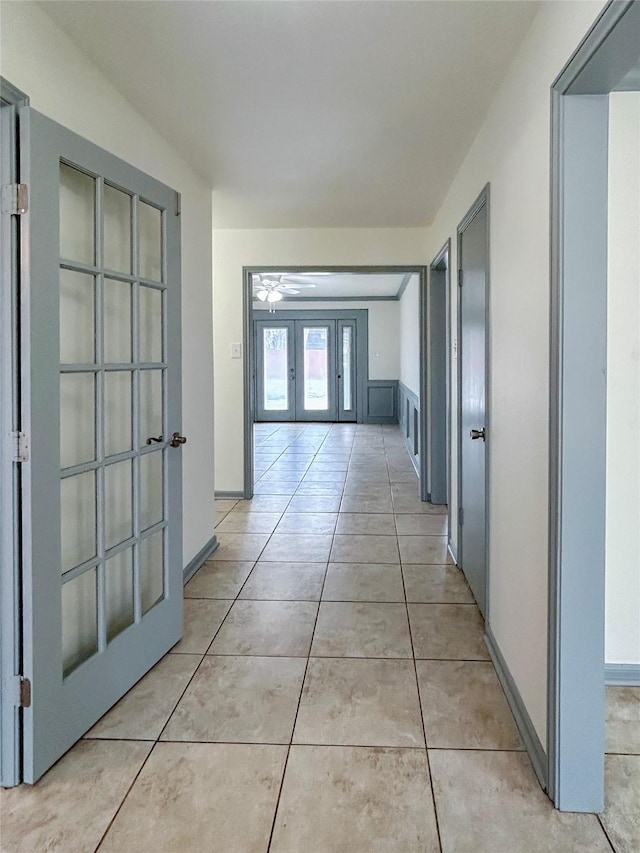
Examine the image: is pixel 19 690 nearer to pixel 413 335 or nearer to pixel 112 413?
pixel 112 413

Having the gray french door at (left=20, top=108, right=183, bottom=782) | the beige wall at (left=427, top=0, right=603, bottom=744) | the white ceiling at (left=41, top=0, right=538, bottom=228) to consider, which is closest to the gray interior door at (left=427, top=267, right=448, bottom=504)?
the white ceiling at (left=41, top=0, right=538, bottom=228)

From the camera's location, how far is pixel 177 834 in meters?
1.56

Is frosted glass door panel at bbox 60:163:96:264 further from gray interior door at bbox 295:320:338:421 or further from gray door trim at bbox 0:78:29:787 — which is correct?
gray interior door at bbox 295:320:338:421

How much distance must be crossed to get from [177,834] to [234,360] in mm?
4180

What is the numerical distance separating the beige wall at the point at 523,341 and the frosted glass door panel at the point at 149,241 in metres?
1.42

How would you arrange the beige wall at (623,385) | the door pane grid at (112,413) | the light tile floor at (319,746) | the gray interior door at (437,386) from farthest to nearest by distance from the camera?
the gray interior door at (437,386) → the beige wall at (623,385) → the door pane grid at (112,413) → the light tile floor at (319,746)

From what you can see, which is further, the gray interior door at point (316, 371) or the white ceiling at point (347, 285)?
the gray interior door at point (316, 371)

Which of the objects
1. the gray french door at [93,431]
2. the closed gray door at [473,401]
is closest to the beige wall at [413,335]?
the closed gray door at [473,401]

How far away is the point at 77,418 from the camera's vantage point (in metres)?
2.05

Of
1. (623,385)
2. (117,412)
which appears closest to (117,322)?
(117,412)

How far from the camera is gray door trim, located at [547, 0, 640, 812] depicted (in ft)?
5.17

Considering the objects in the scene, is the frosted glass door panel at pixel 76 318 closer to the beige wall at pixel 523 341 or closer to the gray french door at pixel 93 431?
the gray french door at pixel 93 431

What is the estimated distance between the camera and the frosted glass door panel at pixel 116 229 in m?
2.18

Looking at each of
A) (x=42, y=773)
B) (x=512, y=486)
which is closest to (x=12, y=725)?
(x=42, y=773)
